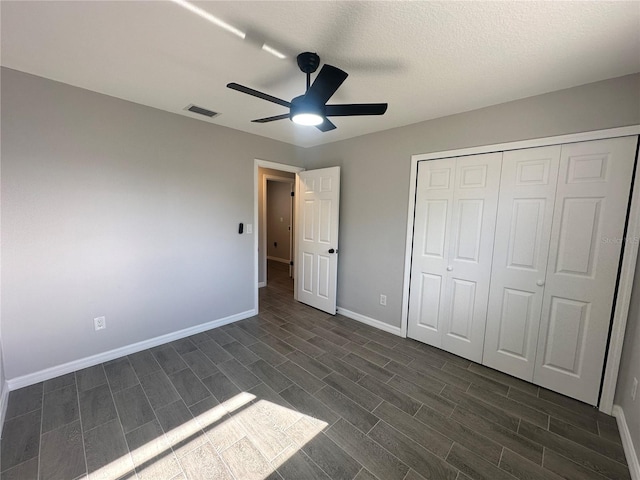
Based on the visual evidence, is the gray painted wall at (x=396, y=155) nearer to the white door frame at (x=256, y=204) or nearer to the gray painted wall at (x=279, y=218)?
the white door frame at (x=256, y=204)

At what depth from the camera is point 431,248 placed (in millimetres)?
2768

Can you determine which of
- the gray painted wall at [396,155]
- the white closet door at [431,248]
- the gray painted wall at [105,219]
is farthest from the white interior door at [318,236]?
the white closet door at [431,248]

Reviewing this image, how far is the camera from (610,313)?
189 centimetres

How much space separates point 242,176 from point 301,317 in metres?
2.01

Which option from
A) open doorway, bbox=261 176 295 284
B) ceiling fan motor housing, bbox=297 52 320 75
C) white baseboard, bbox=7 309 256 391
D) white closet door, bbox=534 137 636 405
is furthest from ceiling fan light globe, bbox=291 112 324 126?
open doorway, bbox=261 176 295 284

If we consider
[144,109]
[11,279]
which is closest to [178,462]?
[11,279]

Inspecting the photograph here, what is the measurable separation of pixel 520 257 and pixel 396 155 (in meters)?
1.59

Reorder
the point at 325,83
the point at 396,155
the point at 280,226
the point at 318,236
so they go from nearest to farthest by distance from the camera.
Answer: the point at 325,83
the point at 396,155
the point at 318,236
the point at 280,226

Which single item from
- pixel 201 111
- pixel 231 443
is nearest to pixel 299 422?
pixel 231 443

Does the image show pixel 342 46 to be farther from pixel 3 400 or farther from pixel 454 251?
pixel 3 400

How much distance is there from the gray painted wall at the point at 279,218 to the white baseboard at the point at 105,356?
3878 millimetres

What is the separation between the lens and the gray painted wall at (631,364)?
1611 millimetres

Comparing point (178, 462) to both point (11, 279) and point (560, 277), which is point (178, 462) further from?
point (560, 277)

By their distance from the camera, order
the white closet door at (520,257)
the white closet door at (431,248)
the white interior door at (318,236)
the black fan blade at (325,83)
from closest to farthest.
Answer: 1. the black fan blade at (325,83)
2. the white closet door at (520,257)
3. the white closet door at (431,248)
4. the white interior door at (318,236)
